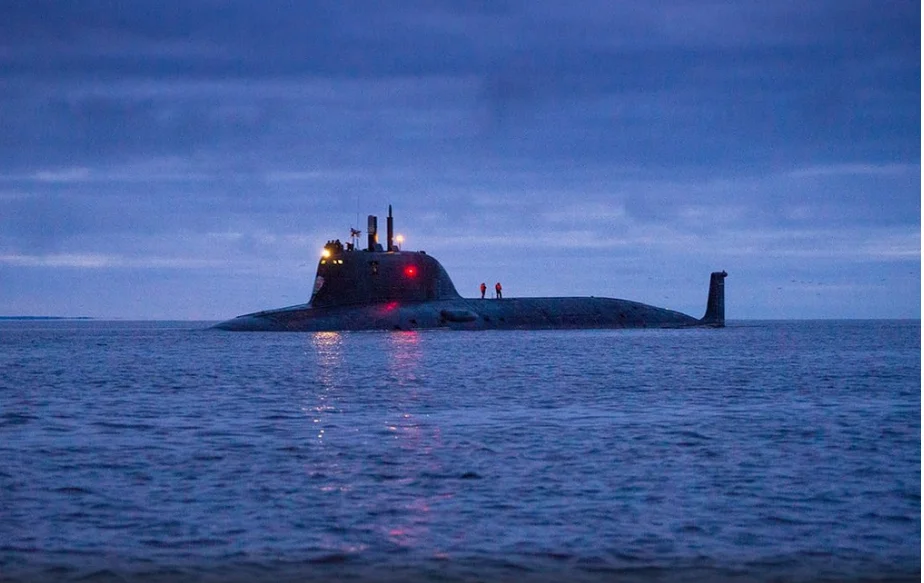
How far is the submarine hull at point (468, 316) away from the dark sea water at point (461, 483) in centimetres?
3573

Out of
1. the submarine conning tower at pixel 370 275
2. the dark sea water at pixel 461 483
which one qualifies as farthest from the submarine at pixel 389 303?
the dark sea water at pixel 461 483

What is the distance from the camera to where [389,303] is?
222 ft

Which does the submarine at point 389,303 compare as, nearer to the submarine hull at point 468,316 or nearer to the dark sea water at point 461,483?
the submarine hull at point 468,316

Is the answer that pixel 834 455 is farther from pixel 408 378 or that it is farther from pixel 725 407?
pixel 408 378

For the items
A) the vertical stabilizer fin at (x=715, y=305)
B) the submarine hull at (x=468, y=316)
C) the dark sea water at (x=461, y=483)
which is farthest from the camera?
the vertical stabilizer fin at (x=715, y=305)

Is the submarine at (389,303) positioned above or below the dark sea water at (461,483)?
above

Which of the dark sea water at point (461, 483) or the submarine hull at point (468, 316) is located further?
the submarine hull at point (468, 316)

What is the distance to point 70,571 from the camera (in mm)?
9711

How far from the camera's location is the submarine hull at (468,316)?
65.5 metres

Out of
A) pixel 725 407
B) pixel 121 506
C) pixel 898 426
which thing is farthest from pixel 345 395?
pixel 121 506

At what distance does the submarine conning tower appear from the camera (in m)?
66.7

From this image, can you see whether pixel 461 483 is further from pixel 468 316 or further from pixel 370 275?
pixel 468 316

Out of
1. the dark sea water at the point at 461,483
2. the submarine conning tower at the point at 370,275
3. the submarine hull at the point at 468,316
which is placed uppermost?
the submarine conning tower at the point at 370,275

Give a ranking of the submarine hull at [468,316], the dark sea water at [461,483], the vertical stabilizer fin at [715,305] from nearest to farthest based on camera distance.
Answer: the dark sea water at [461,483], the submarine hull at [468,316], the vertical stabilizer fin at [715,305]
